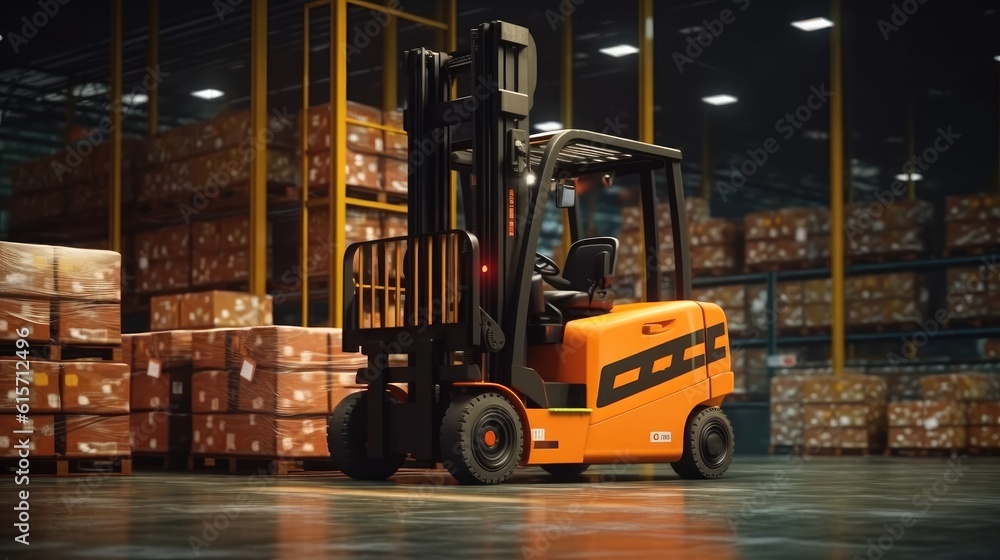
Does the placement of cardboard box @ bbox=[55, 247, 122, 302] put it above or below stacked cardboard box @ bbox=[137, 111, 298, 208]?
below

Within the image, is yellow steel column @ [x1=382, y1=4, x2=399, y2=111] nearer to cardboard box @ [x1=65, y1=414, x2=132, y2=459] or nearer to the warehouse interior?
the warehouse interior

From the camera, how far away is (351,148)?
1091 centimetres

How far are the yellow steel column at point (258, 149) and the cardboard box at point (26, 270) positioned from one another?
3.09m

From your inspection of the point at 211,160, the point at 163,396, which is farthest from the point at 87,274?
the point at 211,160

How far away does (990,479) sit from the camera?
25.8 feet

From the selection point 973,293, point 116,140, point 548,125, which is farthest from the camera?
point 548,125

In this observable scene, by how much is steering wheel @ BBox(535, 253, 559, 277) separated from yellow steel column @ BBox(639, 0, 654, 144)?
537 cm

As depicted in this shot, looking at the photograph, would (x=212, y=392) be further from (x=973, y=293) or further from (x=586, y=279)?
(x=973, y=293)

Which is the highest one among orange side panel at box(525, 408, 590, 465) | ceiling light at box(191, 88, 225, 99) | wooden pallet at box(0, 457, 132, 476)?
ceiling light at box(191, 88, 225, 99)

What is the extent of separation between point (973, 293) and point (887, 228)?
3.75 ft

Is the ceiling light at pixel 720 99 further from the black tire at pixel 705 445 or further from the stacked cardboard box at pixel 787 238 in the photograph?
the black tire at pixel 705 445

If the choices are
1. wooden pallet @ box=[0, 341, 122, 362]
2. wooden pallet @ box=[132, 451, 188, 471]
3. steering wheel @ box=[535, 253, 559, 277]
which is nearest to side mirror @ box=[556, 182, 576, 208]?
steering wheel @ box=[535, 253, 559, 277]

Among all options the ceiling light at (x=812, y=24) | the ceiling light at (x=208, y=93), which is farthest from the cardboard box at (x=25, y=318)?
the ceiling light at (x=208, y=93)

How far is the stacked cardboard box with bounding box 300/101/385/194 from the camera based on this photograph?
430 inches
